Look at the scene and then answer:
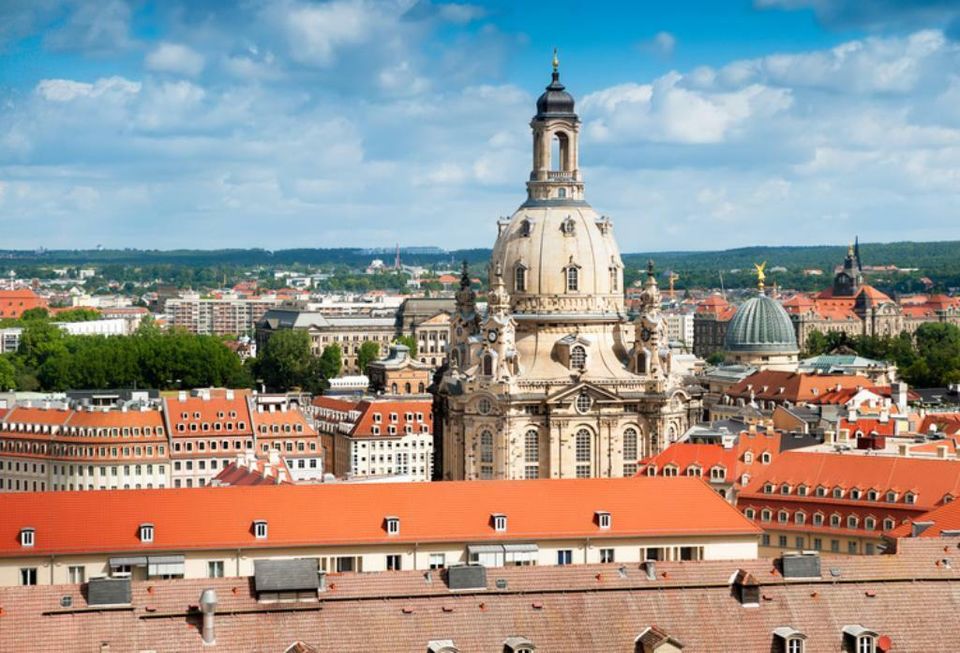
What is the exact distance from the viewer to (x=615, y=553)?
88000mm

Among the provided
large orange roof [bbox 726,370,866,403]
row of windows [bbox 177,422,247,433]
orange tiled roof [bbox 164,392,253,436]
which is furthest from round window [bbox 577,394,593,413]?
large orange roof [bbox 726,370,866,403]

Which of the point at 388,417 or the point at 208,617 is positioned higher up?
the point at 208,617

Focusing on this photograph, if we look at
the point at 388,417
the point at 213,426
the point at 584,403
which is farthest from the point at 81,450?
the point at 584,403

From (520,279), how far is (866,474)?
32.0 m

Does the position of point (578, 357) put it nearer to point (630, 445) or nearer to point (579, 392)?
point (579, 392)

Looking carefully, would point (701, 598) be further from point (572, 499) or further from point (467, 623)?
point (572, 499)

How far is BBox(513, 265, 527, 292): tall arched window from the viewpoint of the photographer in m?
134

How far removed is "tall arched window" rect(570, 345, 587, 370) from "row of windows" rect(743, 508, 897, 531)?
77.4 feet

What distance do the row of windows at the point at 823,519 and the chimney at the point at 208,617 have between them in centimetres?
5041

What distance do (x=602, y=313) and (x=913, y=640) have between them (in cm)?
6841

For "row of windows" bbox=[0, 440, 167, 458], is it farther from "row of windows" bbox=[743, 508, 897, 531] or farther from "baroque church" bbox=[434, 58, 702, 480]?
"row of windows" bbox=[743, 508, 897, 531]

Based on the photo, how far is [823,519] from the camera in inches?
4269

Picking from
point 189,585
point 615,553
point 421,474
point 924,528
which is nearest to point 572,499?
point 615,553

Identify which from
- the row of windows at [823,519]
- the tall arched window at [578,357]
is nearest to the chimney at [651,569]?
the row of windows at [823,519]
